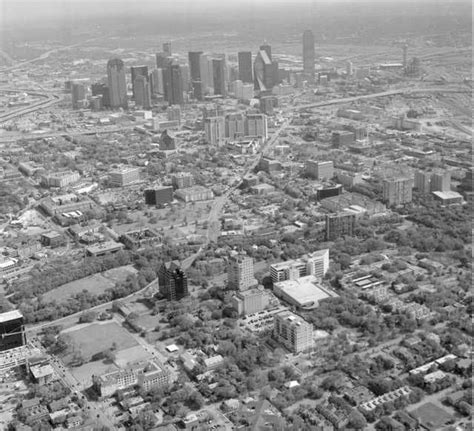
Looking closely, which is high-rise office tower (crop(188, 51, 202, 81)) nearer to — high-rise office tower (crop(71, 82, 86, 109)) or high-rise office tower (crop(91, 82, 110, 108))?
high-rise office tower (crop(91, 82, 110, 108))

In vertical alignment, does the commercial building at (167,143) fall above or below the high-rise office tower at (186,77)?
below

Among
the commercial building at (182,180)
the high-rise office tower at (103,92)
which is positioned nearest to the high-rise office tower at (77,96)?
the high-rise office tower at (103,92)

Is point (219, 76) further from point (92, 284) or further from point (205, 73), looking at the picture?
point (92, 284)

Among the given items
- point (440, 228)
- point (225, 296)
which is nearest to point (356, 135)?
point (440, 228)

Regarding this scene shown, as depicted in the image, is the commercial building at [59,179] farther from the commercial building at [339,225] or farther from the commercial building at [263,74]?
Answer: the commercial building at [263,74]

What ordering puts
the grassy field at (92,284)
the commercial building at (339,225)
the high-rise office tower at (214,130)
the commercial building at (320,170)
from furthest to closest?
the high-rise office tower at (214,130), the commercial building at (320,170), the commercial building at (339,225), the grassy field at (92,284)
